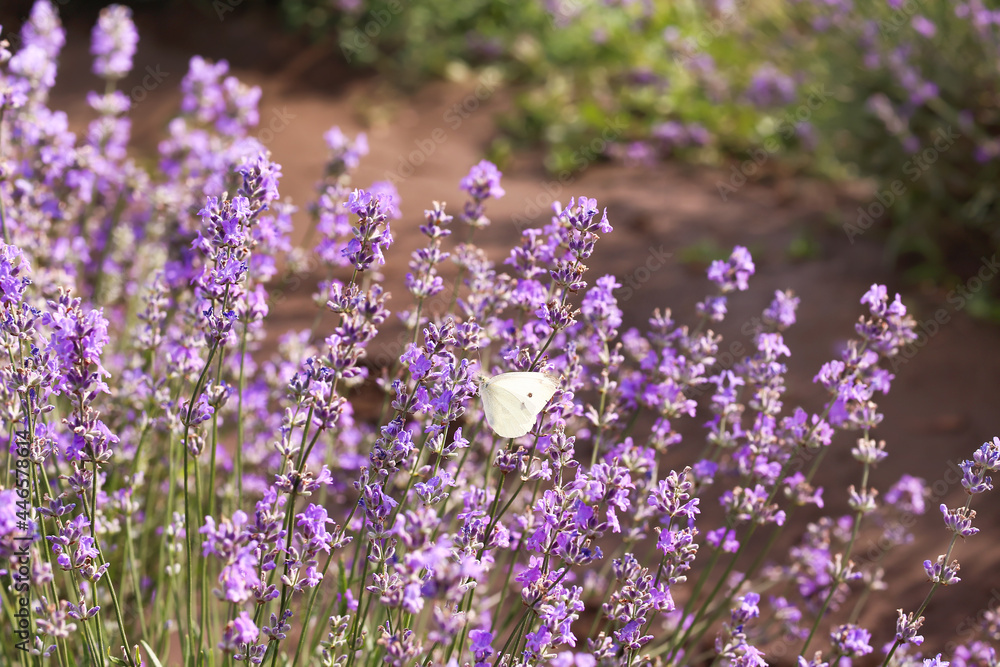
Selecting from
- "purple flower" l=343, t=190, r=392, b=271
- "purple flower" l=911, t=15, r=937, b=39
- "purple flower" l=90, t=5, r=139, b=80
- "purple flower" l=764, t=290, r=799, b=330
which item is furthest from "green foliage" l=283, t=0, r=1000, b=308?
"purple flower" l=343, t=190, r=392, b=271

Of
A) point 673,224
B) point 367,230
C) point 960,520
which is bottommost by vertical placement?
point 960,520

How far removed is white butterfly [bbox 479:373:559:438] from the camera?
1.79 m

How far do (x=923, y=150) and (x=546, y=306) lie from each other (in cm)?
436

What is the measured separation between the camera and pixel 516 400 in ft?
6.00

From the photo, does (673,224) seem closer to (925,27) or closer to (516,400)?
(925,27)

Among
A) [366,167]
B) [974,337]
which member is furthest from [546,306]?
[366,167]

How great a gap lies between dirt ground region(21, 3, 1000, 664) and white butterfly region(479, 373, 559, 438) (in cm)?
235

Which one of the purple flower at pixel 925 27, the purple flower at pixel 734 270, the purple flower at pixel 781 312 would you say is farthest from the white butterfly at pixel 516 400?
the purple flower at pixel 925 27

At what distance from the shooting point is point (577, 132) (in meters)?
6.74

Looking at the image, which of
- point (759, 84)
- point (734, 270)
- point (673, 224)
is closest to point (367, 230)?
point (734, 270)

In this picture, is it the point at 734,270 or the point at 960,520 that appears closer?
the point at 960,520

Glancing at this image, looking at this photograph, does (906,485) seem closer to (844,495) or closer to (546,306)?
(844,495)

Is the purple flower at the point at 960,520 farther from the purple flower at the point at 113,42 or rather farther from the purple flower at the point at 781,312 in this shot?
the purple flower at the point at 113,42

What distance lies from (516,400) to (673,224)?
4.19m
